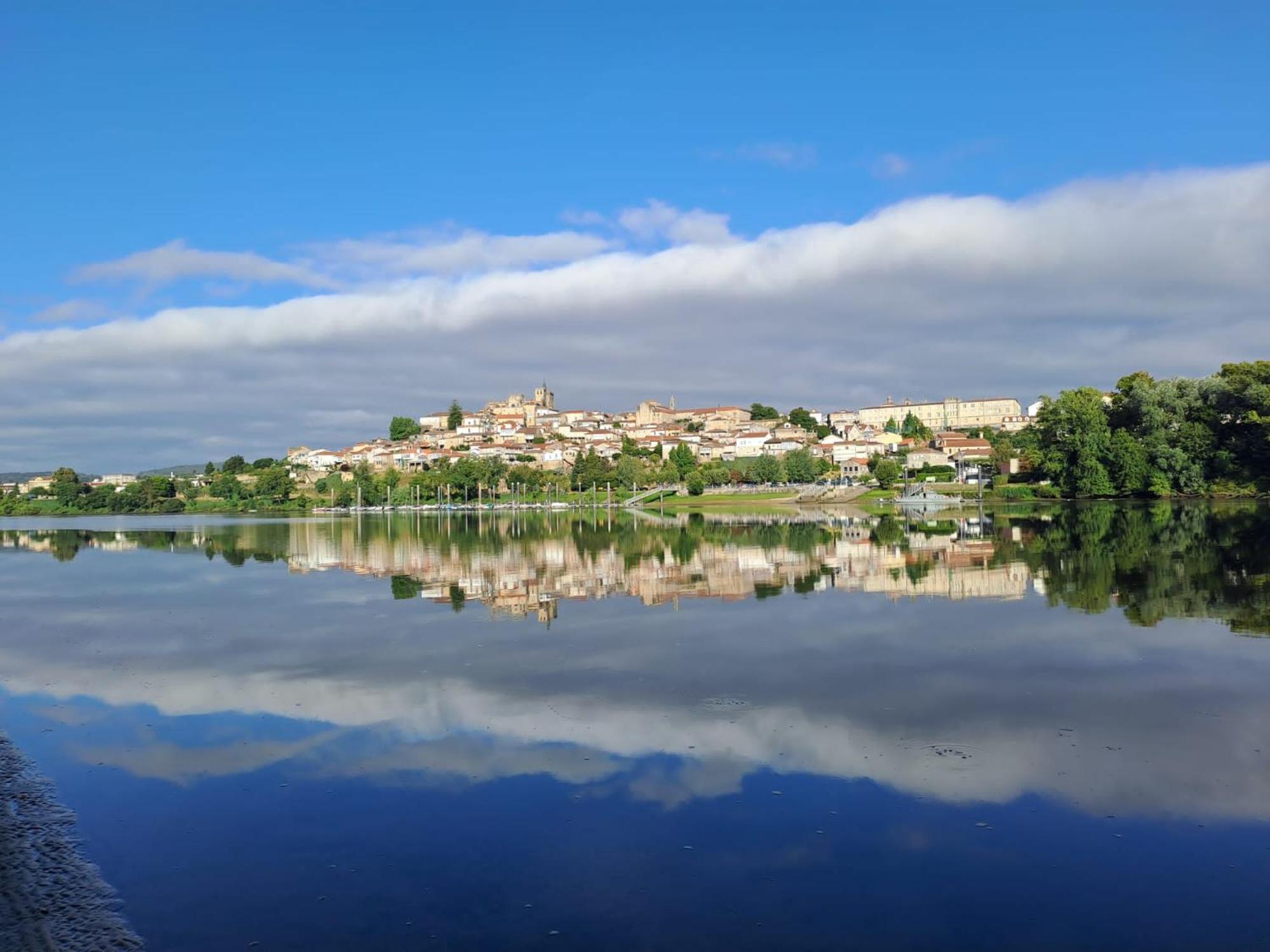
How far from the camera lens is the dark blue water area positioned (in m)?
5.53

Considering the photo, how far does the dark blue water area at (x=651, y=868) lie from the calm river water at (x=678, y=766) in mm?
26

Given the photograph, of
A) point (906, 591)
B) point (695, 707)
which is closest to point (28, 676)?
point (695, 707)

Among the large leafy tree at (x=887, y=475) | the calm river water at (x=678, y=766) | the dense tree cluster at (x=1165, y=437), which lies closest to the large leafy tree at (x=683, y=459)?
the large leafy tree at (x=887, y=475)

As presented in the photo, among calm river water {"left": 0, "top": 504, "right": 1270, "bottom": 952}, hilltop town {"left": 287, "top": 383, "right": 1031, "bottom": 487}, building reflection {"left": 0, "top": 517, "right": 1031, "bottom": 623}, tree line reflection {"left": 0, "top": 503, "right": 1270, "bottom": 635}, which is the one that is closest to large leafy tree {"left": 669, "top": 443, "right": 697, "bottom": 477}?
hilltop town {"left": 287, "top": 383, "right": 1031, "bottom": 487}

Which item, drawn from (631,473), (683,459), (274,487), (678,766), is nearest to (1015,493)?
(631,473)

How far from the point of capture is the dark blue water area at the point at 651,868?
5531mm

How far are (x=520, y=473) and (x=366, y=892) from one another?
3899 inches

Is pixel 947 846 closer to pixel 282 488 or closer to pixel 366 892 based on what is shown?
pixel 366 892

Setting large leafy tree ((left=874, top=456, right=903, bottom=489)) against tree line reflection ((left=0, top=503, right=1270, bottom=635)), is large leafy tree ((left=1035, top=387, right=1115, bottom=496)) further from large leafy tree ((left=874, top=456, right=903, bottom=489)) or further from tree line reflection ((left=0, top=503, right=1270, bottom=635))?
large leafy tree ((left=874, top=456, right=903, bottom=489))

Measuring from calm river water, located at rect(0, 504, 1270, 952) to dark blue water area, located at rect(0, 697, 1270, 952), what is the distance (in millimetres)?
26

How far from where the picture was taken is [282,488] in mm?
114562

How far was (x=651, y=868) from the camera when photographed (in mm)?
6336

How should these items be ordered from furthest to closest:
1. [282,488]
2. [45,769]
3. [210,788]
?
[282,488], [45,769], [210,788]

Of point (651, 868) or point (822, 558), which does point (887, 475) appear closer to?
point (822, 558)
